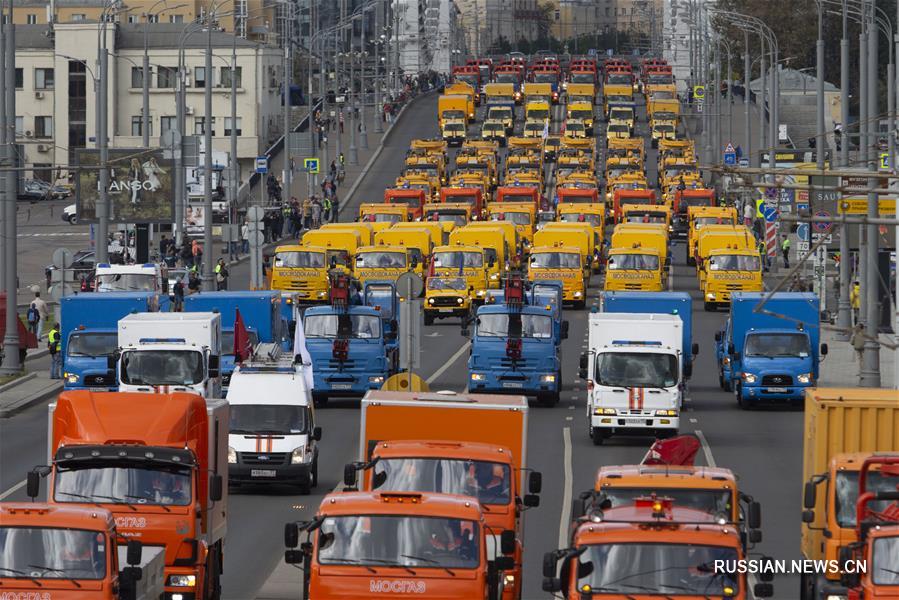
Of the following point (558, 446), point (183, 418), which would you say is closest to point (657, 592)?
point (183, 418)

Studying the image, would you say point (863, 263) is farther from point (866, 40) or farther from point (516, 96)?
point (516, 96)

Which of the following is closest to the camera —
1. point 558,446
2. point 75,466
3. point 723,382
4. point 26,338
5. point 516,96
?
point 75,466

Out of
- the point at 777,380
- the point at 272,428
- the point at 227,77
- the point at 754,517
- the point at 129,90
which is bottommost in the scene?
the point at 754,517

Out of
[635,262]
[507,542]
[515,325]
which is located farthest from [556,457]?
[635,262]

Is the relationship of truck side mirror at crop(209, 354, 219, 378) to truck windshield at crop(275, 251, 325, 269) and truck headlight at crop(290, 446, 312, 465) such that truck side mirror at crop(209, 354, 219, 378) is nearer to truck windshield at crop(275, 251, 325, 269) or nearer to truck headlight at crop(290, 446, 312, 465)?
truck headlight at crop(290, 446, 312, 465)

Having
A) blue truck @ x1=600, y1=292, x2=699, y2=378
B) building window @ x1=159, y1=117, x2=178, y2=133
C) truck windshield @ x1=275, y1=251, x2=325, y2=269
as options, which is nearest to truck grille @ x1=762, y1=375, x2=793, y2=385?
blue truck @ x1=600, y1=292, x2=699, y2=378

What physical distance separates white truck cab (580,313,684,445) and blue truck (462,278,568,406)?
3.75m

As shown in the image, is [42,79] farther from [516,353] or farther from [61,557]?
[61,557]

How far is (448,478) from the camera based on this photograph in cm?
2355

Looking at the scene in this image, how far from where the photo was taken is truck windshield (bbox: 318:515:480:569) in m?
19.4

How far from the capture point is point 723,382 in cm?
4972

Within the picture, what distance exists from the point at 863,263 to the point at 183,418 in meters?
30.7

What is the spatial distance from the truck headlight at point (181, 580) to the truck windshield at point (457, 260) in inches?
1674

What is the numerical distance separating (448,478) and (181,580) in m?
3.13
